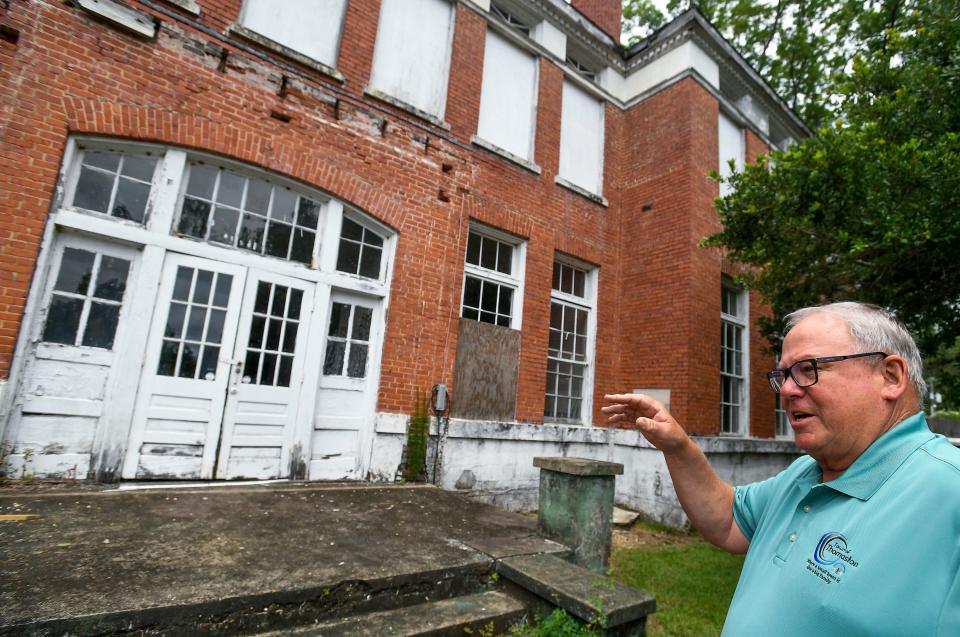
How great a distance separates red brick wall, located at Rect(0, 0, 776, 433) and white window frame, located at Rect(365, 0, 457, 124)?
0.48ft

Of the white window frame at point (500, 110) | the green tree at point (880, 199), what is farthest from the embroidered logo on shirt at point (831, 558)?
the white window frame at point (500, 110)

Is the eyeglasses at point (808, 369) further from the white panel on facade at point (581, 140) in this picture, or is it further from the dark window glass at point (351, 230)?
the white panel on facade at point (581, 140)

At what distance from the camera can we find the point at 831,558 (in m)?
1.15

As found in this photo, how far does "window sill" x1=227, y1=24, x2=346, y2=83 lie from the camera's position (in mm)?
5387

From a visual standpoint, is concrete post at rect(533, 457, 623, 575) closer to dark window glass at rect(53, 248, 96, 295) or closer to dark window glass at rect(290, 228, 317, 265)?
dark window glass at rect(290, 228, 317, 265)

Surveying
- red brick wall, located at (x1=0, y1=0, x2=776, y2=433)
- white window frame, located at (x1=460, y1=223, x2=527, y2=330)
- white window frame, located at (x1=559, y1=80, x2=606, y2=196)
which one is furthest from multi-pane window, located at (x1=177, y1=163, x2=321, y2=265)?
white window frame, located at (x1=559, y1=80, x2=606, y2=196)

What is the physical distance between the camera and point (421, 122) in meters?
6.70

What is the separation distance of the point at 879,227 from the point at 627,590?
412 centimetres

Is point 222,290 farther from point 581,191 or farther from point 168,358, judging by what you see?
point 581,191

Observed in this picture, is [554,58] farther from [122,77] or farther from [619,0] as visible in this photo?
[122,77]

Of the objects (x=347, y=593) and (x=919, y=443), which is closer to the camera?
(x=919, y=443)

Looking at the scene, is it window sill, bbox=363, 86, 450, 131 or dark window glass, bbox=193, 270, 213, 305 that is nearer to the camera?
dark window glass, bbox=193, 270, 213, 305

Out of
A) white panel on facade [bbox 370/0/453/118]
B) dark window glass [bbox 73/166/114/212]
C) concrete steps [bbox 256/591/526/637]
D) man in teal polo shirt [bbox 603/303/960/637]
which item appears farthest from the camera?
white panel on facade [bbox 370/0/453/118]

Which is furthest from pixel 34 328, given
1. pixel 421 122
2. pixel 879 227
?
pixel 879 227
